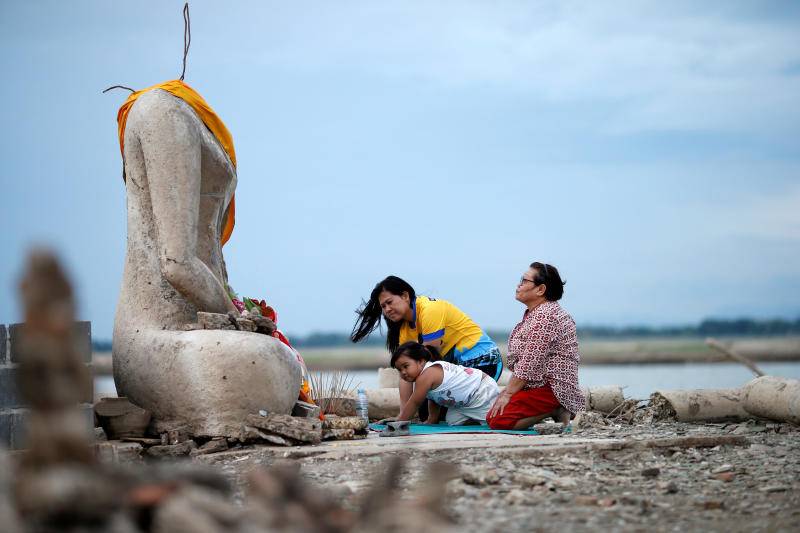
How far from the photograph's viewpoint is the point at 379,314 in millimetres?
9453

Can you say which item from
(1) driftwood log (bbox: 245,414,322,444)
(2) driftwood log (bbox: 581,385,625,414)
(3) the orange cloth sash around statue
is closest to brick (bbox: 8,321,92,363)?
(1) driftwood log (bbox: 245,414,322,444)

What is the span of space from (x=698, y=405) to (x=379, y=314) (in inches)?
131

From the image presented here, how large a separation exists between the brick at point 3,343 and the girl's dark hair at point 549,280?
14.6ft

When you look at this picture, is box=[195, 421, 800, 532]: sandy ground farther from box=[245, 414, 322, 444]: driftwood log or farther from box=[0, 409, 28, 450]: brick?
box=[0, 409, 28, 450]: brick

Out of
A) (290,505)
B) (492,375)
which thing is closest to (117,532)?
(290,505)

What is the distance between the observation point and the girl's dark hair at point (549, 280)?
335 inches

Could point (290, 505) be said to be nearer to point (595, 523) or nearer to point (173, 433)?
point (595, 523)

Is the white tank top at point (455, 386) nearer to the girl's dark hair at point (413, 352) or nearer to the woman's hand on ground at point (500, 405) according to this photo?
the girl's dark hair at point (413, 352)

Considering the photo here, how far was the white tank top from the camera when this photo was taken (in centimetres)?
847

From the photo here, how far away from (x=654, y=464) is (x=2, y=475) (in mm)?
4238

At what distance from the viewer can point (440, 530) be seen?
9.73ft

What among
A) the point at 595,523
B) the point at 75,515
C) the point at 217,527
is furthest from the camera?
the point at 595,523

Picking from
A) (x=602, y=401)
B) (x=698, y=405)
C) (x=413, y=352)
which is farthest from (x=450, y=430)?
(x=698, y=405)

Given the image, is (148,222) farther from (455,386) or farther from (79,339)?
(455,386)
